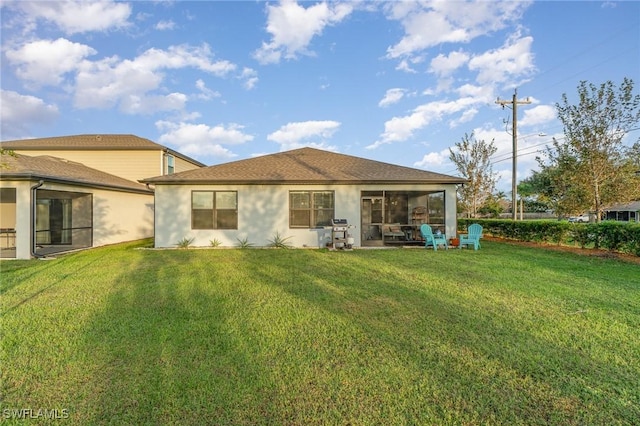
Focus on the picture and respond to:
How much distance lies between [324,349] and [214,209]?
9.65m

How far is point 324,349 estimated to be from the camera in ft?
10.8

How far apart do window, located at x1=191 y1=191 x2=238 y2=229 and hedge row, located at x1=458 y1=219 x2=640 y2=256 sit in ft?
38.6

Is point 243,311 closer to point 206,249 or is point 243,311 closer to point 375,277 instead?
point 375,277

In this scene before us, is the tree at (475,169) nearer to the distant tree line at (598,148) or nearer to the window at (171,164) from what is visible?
the distant tree line at (598,148)

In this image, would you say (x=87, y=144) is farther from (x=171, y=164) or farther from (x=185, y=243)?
(x=185, y=243)

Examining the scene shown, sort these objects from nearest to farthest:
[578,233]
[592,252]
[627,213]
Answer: [592,252]
[578,233]
[627,213]

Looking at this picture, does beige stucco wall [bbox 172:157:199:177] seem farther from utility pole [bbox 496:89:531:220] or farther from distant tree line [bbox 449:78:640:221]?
distant tree line [bbox 449:78:640:221]

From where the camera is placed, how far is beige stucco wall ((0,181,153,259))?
9.34m

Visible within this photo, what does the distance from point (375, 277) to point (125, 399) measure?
500cm

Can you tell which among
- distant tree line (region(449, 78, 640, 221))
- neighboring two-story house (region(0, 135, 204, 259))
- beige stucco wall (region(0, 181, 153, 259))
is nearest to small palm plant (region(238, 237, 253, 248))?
neighboring two-story house (region(0, 135, 204, 259))

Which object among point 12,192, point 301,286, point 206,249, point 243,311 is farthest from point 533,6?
point 12,192

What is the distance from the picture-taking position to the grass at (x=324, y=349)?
7.74 ft

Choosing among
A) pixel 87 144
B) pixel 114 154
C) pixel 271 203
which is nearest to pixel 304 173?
pixel 271 203

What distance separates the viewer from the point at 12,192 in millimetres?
12492
